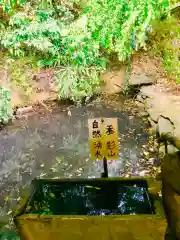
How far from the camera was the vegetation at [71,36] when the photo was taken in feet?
21.3

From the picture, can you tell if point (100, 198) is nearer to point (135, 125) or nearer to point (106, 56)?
point (135, 125)

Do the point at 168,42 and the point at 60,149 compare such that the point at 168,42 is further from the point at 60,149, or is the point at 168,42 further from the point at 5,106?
the point at 5,106

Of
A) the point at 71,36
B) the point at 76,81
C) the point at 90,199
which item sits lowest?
the point at 90,199

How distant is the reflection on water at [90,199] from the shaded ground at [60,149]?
2.24 m

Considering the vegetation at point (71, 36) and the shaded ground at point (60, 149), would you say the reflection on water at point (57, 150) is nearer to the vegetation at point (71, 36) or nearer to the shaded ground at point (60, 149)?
the shaded ground at point (60, 149)

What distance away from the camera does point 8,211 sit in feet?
14.6

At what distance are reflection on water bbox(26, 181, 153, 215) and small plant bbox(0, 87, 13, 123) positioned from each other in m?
4.76

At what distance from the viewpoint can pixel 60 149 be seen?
598 centimetres

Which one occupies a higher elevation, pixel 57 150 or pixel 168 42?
pixel 168 42

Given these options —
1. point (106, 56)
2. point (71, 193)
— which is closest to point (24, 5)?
point (106, 56)

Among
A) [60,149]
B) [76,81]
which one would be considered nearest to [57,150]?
[60,149]

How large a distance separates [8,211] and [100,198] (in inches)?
101

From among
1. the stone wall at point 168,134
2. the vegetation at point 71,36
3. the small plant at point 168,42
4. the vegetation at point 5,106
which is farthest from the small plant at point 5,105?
the small plant at point 168,42

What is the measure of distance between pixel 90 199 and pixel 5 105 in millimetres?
5120
